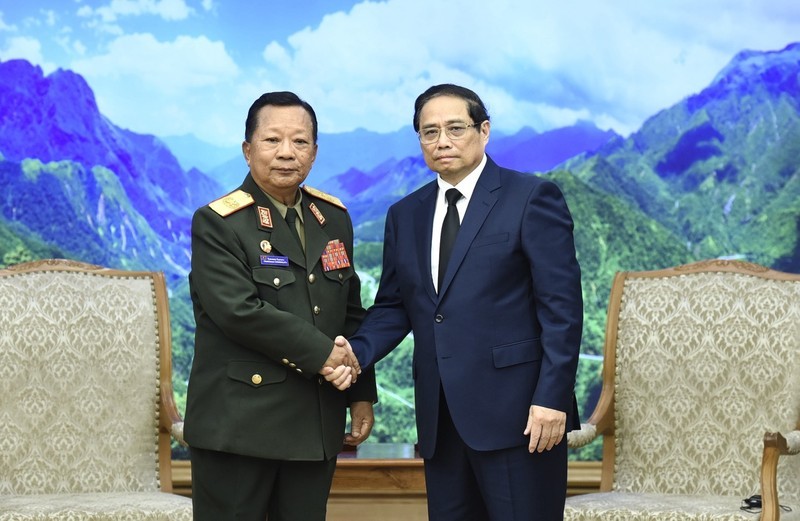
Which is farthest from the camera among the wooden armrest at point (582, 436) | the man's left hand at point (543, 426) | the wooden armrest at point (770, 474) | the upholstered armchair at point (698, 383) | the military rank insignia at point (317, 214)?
the upholstered armchair at point (698, 383)

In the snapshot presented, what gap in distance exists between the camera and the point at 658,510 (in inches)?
110

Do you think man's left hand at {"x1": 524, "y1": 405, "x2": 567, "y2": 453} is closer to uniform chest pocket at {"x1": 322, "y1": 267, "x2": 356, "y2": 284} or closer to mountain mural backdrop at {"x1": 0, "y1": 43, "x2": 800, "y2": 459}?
uniform chest pocket at {"x1": 322, "y1": 267, "x2": 356, "y2": 284}

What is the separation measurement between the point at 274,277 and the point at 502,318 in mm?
502

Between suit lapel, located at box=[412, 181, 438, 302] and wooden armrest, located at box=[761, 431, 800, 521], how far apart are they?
1057mm

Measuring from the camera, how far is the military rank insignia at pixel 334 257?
241 cm

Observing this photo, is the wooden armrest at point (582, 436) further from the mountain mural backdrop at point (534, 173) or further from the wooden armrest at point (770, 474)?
the mountain mural backdrop at point (534, 173)

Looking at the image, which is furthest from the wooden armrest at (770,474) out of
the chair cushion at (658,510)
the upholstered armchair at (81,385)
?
the upholstered armchair at (81,385)

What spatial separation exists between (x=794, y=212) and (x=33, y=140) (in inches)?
129

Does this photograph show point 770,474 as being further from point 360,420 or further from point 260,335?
point 260,335

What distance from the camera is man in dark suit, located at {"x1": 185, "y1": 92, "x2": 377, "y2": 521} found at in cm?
224

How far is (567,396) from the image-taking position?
7.39 feet

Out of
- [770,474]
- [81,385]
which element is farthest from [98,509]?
[770,474]

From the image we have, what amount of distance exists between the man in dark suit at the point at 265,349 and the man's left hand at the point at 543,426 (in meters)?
0.41

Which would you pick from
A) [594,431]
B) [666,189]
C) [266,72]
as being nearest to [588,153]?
[666,189]
